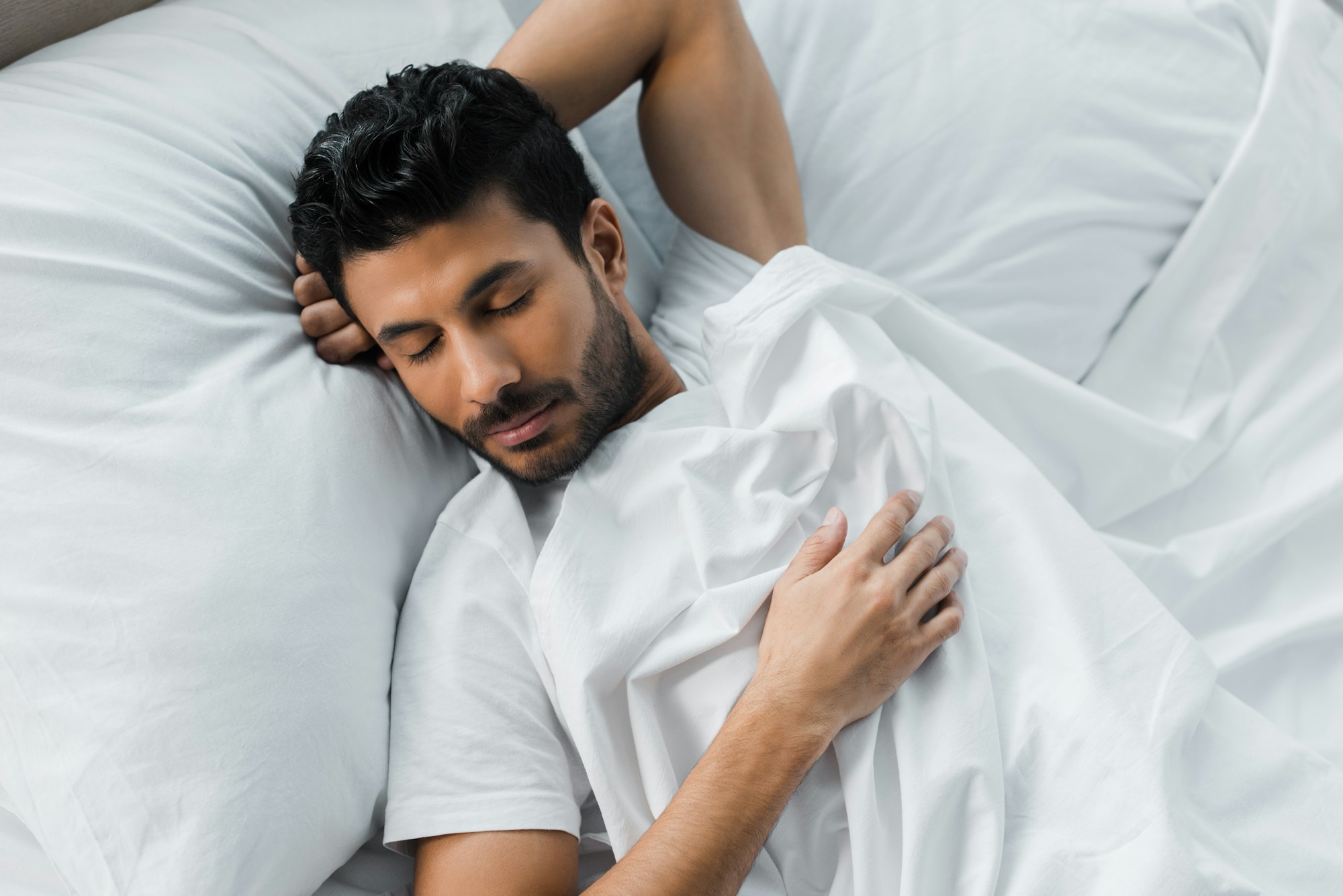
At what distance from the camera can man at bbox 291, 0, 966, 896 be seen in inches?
32.4

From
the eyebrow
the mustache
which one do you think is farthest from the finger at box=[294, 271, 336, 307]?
the mustache

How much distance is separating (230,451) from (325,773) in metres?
0.29

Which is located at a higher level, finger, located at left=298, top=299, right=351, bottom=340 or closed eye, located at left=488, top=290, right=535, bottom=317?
finger, located at left=298, top=299, right=351, bottom=340

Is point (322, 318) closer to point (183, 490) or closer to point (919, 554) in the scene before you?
point (183, 490)

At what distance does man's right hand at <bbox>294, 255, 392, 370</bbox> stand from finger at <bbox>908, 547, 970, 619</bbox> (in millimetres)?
601

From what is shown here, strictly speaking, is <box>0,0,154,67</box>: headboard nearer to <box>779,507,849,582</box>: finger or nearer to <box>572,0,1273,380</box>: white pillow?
<box>572,0,1273,380</box>: white pillow

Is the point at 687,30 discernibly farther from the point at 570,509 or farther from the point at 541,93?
the point at 570,509

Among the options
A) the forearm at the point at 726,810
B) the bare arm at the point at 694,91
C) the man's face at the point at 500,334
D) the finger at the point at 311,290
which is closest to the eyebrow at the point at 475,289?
the man's face at the point at 500,334

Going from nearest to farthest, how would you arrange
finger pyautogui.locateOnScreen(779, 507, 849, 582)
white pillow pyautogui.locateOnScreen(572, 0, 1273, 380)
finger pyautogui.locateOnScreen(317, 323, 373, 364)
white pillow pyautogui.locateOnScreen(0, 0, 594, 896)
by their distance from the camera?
white pillow pyautogui.locateOnScreen(0, 0, 594, 896) → finger pyautogui.locateOnScreen(779, 507, 849, 582) → finger pyautogui.locateOnScreen(317, 323, 373, 364) → white pillow pyautogui.locateOnScreen(572, 0, 1273, 380)

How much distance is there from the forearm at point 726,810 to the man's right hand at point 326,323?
55 centimetres

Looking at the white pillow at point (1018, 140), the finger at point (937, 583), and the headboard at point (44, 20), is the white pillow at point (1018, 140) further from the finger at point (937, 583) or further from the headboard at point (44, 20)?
the headboard at point (44, 20)

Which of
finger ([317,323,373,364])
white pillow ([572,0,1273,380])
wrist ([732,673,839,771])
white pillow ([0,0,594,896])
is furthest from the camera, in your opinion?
white pillow ([572,0,1273,380])

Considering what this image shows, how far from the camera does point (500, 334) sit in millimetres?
968

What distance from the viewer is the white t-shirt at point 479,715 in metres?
0.84
